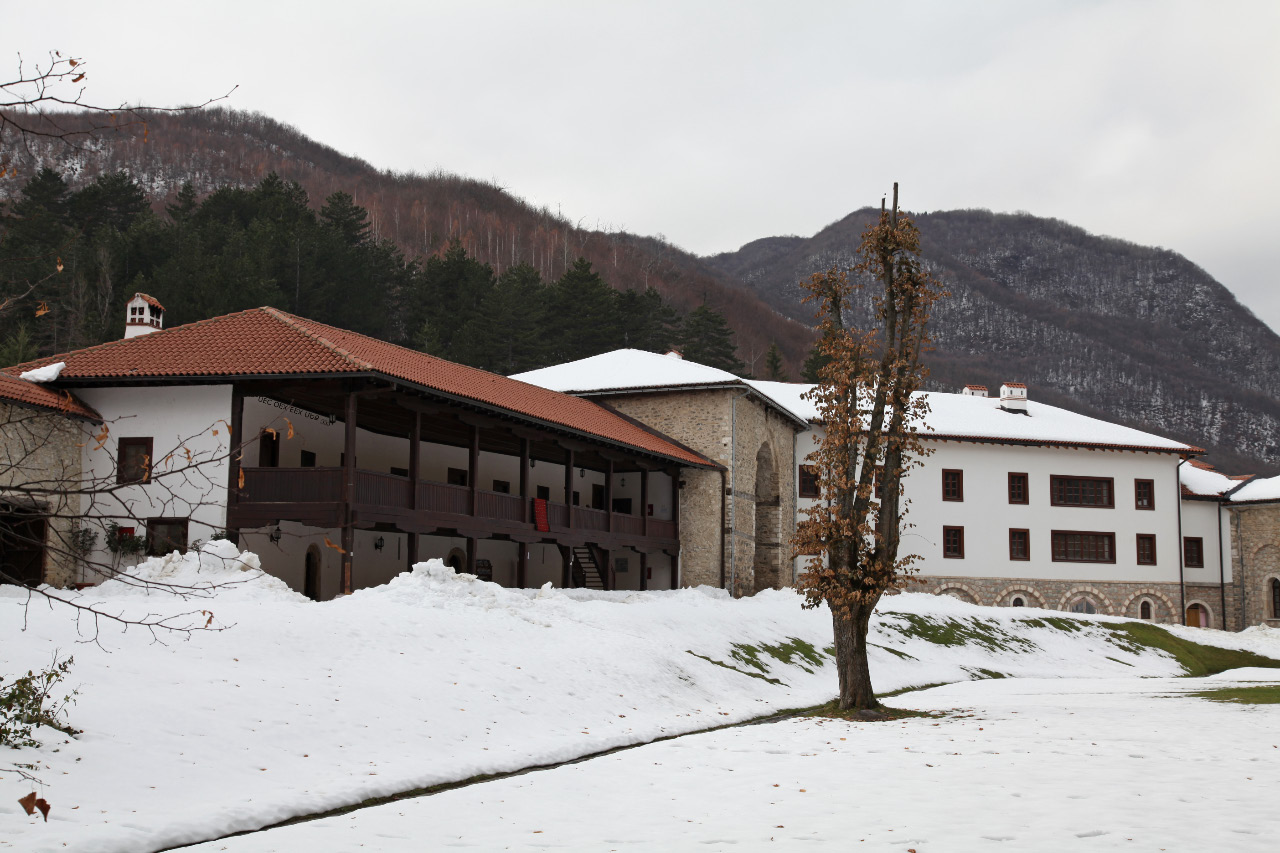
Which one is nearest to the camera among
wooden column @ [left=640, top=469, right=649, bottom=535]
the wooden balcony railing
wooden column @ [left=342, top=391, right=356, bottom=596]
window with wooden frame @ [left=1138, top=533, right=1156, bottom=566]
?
wooden column @ [left=342, top=391, right=356, bottom=596]

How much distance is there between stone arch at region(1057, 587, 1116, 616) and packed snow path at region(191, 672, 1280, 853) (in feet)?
95.4

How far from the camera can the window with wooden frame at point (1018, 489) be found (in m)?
43.4

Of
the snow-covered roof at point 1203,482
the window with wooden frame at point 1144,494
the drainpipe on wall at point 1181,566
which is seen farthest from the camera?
the snow-covered roof at point 1203,482

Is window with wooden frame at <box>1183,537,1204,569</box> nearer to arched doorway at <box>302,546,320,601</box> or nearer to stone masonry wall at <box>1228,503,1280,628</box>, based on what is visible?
stone masonry wall at <box>1228,503,1280,628</box>

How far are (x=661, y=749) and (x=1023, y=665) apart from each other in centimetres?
2080

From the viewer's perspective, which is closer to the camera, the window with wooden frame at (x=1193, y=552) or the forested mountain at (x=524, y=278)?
the window with wooden frame at (x=1193, y=552)

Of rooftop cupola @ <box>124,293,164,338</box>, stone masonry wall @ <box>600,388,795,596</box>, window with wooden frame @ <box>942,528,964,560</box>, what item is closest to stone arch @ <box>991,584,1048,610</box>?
window with wooden frame @ <box>942,528,964,560</box>

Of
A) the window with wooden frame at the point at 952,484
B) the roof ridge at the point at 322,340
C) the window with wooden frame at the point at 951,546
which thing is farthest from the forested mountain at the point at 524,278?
the window with wooden frame at the point at 951,546

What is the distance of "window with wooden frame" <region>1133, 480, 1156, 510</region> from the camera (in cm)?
4456

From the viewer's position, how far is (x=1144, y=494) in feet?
147

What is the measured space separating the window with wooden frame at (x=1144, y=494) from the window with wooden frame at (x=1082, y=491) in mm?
1049

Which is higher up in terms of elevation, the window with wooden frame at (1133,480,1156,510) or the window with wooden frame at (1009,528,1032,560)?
the window with wooden frame at (1133,480,1156,510)

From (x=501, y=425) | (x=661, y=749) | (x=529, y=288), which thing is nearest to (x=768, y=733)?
(x=661, y=749)

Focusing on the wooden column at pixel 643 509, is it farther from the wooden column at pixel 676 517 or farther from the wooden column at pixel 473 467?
the wooden column at pixel 473 467
